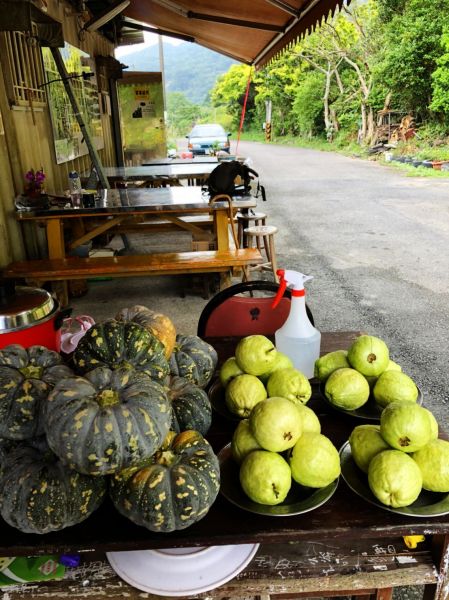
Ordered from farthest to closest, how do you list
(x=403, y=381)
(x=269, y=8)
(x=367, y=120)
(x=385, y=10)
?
(x=367, y=120)
(x=385, y=10)
(x=269, y=8)
(x=403, y=381)

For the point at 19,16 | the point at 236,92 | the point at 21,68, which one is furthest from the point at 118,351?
the point at 236,92

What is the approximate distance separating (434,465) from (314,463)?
311 mm

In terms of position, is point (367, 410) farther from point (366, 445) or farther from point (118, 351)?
point (118, 351)

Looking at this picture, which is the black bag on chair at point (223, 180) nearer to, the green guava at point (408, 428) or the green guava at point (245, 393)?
the green guava at point (245, 393)

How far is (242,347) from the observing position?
161 cm

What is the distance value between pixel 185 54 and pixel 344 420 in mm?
215163

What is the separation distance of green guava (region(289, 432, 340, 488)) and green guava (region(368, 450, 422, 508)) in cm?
10

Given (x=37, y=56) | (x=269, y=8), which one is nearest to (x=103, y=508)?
(x=269, y=8)

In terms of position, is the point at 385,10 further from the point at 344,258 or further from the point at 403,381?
the point at 403,381

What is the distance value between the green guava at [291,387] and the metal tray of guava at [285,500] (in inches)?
9.9

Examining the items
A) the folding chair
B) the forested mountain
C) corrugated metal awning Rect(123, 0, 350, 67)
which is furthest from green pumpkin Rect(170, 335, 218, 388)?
the forested mountain

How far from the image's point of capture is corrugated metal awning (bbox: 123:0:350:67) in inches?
191

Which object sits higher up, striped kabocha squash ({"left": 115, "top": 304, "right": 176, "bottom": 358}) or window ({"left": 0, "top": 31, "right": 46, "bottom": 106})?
window ({"left": 0, "top": 31, "right": 46, "bottom": 106})

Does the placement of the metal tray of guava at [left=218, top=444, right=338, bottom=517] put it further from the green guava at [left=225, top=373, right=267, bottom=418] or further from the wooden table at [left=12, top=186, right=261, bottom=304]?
the wooden table at [left=12, top=186, right=261, bottom=304]
